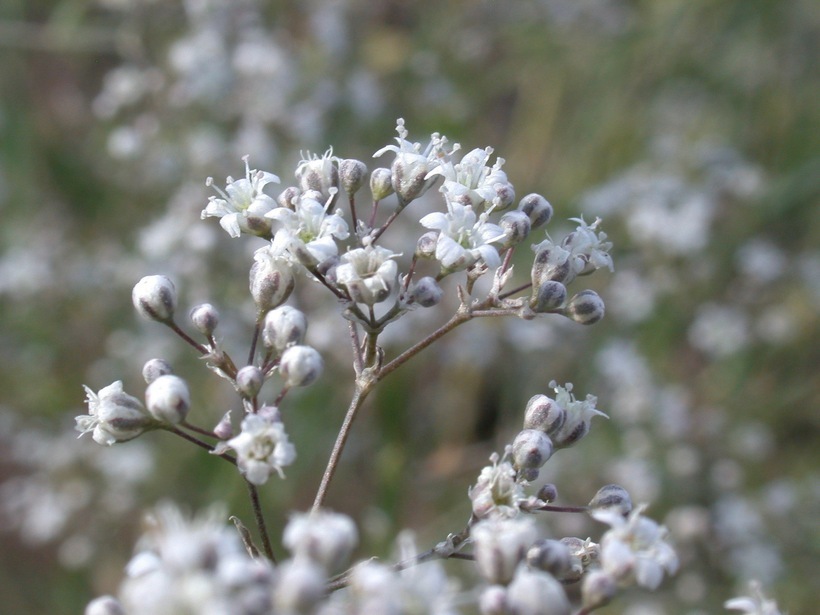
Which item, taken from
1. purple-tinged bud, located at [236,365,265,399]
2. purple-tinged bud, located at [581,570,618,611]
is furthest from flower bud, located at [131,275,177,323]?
purple-tinged bud, located at [581,570,618,611]

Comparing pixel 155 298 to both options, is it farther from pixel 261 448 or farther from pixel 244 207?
pixel 261 448

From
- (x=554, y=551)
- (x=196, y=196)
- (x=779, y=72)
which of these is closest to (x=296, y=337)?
(x=554, y=551)

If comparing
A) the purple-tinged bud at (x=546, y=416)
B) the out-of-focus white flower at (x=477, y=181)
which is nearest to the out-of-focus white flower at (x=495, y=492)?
the purple-tinged bud at (x=546, y=416)

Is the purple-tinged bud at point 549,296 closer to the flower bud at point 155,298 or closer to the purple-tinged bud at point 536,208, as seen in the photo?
the purple-tinged bud at point 536,208

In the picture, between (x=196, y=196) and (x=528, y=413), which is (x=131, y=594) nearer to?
(x=528, y=413)

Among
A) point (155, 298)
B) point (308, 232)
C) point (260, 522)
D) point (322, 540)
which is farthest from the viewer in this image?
point (155, 298)

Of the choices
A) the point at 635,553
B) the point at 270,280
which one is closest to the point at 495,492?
the point at 635,553
